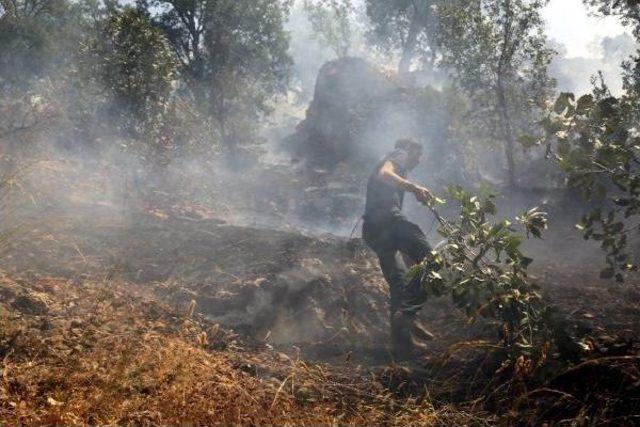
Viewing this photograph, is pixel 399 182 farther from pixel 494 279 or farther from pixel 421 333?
pixel 494 279

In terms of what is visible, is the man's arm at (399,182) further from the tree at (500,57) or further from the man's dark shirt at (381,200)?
the tree at (500,57)

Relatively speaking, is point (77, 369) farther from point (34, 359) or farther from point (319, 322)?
point (319, 322)

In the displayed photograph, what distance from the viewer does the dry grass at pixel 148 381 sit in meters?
2.51

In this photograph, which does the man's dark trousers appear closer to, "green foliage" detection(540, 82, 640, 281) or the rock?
"green foliage" detection(540, 82, 640, 281)

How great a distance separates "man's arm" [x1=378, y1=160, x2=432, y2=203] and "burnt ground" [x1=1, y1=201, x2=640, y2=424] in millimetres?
1306

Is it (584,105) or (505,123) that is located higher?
(505,123)

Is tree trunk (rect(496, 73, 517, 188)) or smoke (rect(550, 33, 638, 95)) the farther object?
smoke (rect(550, 33, 638, 95))

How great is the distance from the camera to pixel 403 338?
416 cm

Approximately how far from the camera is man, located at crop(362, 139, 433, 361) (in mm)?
4168

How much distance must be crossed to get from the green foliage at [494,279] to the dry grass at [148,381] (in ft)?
2.30

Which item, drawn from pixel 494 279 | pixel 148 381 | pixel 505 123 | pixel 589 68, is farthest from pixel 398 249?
pixel 589 68

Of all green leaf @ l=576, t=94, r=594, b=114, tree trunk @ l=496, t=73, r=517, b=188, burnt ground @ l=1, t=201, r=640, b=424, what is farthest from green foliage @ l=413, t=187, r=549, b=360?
tree trunk @ l=496, t=73, r=517, b=188

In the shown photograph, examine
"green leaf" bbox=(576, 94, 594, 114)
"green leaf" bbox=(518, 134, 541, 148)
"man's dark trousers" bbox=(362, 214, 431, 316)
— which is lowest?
"man's dark trousers" bbox=(362, 214, 431, 316)

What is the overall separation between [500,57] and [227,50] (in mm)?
11584
